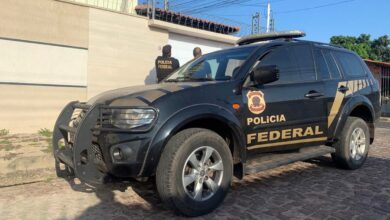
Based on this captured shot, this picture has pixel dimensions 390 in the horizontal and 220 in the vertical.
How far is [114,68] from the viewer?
10234 mm

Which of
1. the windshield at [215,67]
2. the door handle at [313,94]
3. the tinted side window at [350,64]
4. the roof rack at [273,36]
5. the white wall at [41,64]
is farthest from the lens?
the white wall at [41,64]

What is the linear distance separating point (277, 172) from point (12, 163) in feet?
12.5

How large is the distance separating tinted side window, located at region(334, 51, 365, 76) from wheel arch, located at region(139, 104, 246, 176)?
255cm

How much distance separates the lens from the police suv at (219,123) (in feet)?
12.3

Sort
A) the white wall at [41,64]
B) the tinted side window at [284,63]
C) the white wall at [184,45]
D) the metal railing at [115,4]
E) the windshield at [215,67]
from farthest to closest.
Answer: the white wall at [184,45], the metal railing at [115,4], the white wall at [41,64], the tinted side window at [284,63], the windshield at [215,67]

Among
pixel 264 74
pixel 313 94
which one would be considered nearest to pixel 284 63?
pixel 313 94

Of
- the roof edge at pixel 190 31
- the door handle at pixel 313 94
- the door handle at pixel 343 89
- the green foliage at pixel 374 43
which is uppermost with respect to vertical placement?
the green foliage at pixel 374 43

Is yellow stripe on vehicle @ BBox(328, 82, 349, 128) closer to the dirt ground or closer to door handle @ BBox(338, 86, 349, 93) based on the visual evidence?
door handle @ BBox(338, 86, 349, 93)

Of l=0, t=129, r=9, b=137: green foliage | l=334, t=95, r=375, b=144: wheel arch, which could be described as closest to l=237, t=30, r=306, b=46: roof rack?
l=334, t=95, r=375, b=144: wheel arch

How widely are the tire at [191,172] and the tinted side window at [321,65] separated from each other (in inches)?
83.9

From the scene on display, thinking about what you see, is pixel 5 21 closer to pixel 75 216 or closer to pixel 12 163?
pixel 12 163

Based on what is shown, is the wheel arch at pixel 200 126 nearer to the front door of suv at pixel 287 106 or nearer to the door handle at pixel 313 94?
the front door of suv at pixel 287 106

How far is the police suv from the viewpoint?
12.3ft

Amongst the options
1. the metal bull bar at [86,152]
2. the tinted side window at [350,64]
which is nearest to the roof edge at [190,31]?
the tinted side window at [350,64]
